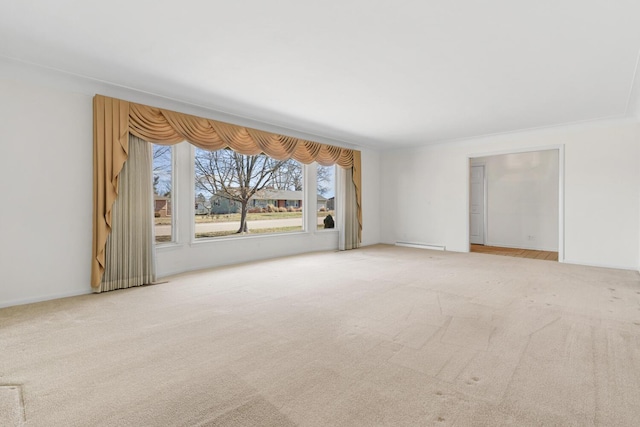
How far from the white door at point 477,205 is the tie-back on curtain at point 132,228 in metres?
7.56

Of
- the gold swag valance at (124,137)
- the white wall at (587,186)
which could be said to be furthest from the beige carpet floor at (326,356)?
the white wall at (587,186)

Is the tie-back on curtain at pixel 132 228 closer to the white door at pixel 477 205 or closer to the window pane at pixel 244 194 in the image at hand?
the window pane at pixel 244 194

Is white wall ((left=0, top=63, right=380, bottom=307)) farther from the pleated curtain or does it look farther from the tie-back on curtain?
the pleated curtain

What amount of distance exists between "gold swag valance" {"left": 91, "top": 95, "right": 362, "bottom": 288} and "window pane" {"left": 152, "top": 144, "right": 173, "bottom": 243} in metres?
0.43

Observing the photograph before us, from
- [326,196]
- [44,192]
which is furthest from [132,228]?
[326,196]

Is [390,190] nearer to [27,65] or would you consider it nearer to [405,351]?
[405,351]

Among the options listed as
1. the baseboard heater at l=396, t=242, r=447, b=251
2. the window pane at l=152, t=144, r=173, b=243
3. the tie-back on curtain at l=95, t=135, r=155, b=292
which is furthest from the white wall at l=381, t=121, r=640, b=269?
the tie-back on curtain at l=95, t=135, r=155, b=292

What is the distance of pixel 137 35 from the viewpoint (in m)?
2.71

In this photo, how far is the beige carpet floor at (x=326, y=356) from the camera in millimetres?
1659

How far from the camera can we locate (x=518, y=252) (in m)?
7.07

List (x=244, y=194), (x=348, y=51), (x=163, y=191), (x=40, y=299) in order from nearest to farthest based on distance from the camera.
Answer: (x=348, y=51)
(x=40, y=299)
(x=163, y=191)
(x=244, y=194)

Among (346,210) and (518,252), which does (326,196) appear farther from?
(518,252)

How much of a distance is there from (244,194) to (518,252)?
606 centimetres

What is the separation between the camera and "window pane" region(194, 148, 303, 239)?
5.25 m
